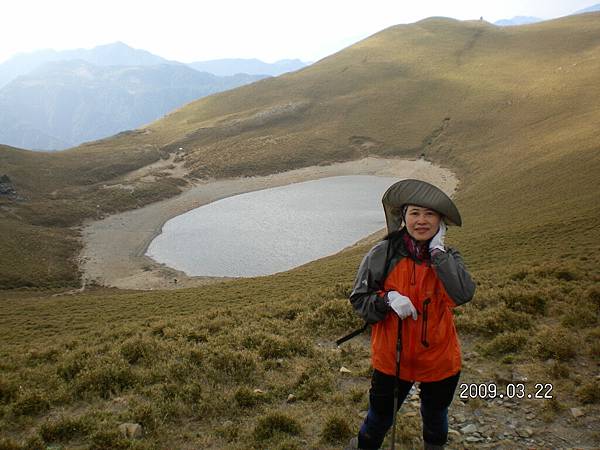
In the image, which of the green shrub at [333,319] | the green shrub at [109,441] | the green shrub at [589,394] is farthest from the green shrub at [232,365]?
the green shrub at [589,394]

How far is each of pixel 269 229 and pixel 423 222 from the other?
58258 mm

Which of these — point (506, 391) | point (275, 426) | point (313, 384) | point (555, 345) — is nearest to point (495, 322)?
point (555, 345)

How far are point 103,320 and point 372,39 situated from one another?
181236 mm

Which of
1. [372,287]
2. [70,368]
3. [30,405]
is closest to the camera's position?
[372,287]

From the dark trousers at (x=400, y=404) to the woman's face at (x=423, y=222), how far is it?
1662 mm

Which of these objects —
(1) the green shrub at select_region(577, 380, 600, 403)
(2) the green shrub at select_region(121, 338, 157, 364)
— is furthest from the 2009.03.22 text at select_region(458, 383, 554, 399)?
(2) the green shrub at select_region(121, 338, 157, 364)

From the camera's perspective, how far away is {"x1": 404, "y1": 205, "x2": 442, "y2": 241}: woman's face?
4.46m

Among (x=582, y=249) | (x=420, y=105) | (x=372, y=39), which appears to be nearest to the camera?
(x=582, y=249)

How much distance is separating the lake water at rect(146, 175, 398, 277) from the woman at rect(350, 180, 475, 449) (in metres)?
42.2

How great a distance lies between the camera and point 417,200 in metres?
4.45

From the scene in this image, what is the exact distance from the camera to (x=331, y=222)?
6256cm

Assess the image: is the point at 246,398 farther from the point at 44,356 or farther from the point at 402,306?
the point at 44,356

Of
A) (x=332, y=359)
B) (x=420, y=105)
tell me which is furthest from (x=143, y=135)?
(x=332, y=359)

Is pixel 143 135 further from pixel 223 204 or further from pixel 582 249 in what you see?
pixel 582 249
